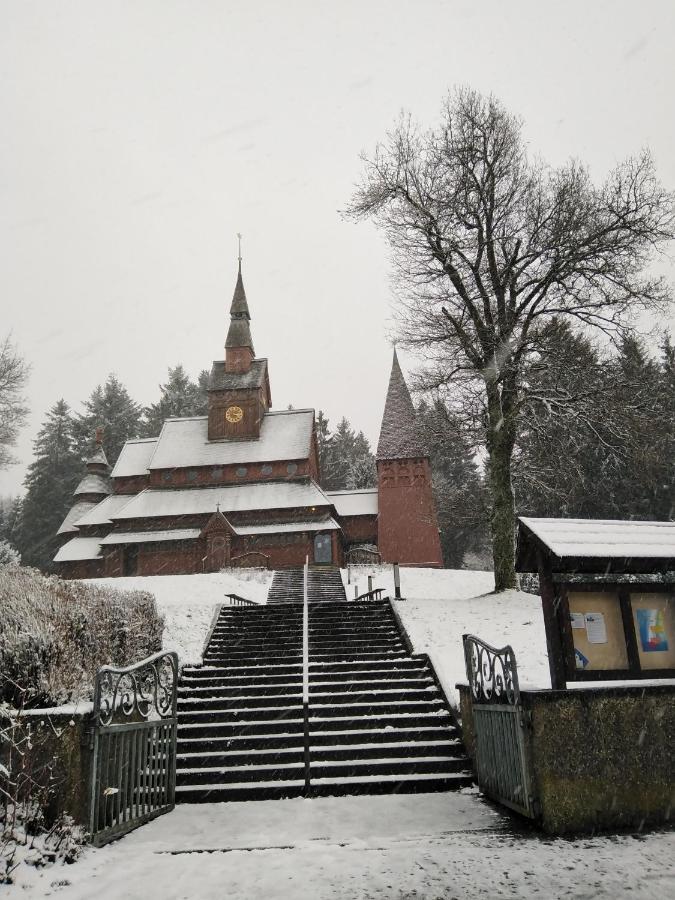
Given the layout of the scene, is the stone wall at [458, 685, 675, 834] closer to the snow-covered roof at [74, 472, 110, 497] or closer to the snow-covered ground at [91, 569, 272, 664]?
the snow-covered ground at [91, 569, 272, 664]

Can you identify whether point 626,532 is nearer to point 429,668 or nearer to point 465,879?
point 465,879

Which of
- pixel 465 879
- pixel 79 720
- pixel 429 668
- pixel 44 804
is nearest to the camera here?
pixel 465 879

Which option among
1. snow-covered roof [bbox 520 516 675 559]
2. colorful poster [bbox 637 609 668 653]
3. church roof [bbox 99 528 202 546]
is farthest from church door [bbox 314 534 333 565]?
colorful poster [bbox 637 609 668 653]

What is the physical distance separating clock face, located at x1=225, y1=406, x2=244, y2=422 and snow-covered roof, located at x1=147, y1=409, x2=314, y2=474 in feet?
4.71

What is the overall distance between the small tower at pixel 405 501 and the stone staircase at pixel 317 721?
22006 mm

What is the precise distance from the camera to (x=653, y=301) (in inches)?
637

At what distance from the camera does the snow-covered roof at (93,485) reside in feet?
129

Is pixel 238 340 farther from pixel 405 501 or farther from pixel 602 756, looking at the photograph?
pixel 602 756

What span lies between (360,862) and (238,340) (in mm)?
37547

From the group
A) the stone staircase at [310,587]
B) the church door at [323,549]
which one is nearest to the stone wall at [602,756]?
the stone staircase at [310,587]

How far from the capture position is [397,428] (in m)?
36.4

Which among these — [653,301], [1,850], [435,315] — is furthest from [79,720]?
[653,301]

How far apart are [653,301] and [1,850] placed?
17243 mm

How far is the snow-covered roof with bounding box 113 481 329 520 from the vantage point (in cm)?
3284
